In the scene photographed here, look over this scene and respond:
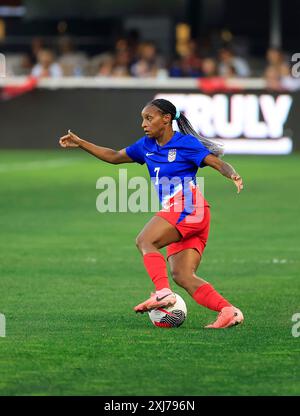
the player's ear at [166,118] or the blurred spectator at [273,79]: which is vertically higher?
the player's ear at [166,118]

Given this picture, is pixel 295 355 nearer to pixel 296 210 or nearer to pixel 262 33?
pixel 296 210

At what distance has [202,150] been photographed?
9.37 metres

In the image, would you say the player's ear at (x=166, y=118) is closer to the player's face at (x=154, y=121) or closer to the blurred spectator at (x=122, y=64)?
the player's face at (x=154, y=121)

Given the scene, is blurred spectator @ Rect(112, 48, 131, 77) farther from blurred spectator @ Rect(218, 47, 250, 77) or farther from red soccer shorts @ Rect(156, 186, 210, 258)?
red soccer shorts @ Rect(156, 186, 210, 258)

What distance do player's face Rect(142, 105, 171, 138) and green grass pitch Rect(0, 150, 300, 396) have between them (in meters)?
1.41

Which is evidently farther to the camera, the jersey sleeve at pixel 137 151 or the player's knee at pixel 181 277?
the jersey sleeve at pixel 137 151

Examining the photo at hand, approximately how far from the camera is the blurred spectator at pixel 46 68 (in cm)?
2777

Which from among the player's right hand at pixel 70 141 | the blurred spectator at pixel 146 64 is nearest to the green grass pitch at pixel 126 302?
the player's right hand at pixel 70 141

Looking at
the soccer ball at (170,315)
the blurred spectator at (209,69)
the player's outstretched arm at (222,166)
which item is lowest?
the blurred spectator at (209,69)

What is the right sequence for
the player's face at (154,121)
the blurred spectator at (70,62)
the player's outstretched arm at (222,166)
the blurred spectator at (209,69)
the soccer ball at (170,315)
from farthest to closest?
1. the blurred spectator at (70,62)
2. the blurred spectator at (209,69)
3. the player's face at (154,121)
4. the soccer ball at (170,315)
5. the player's outstretched arm at (222,166)

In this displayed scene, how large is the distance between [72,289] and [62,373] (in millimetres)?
3565

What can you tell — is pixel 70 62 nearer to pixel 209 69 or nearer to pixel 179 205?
pixel 209 69

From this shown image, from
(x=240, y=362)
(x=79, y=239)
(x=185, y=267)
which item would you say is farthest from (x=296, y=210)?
(x=240, y=362)

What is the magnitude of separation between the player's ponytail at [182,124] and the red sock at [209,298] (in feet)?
3.18
